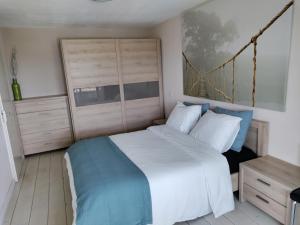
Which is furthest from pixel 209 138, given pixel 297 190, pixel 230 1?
pixel 230 1

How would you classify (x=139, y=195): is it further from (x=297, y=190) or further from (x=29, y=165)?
(x=29, y=165)

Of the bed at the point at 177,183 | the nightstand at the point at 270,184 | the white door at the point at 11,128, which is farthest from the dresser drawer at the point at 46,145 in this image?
the nightstand at the point at 270,184

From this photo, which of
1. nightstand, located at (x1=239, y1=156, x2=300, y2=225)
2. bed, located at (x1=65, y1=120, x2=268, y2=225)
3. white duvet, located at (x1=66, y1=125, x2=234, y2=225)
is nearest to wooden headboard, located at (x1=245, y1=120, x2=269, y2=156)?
bed, located at (x1=65, y1=120, x2=268, y2=225)

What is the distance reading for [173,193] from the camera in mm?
1850

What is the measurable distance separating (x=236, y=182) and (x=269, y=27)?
1534 mm

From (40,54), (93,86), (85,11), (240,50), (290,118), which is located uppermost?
(85,11)

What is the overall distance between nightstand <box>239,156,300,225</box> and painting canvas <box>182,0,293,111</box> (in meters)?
0.55

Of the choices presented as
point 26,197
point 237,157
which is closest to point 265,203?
point 237,157

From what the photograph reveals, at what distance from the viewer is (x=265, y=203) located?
6.41 ft

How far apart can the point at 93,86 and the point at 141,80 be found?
893mm

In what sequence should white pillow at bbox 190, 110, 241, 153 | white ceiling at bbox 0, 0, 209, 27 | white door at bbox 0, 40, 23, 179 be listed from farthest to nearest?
white door at bbox 0, 40, 23, 179, white ceiling at bbox 0, 0, 209, 27, white pillow at bbox 190, 110, 241, 153

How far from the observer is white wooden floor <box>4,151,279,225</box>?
2039 millimetres

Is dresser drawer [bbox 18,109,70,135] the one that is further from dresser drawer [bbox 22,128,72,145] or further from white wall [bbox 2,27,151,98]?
white wall [bbox 2,27,151,98]

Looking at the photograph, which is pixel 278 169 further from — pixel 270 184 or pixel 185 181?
pixel 185 181
